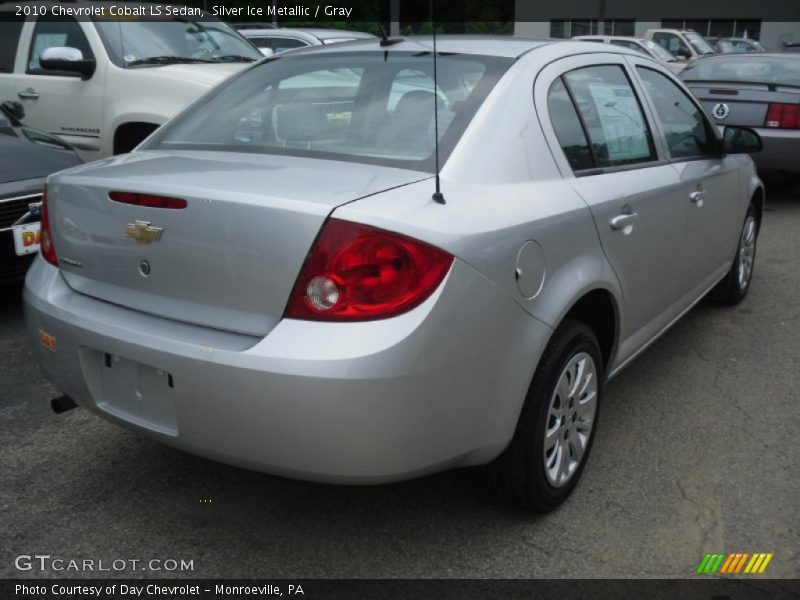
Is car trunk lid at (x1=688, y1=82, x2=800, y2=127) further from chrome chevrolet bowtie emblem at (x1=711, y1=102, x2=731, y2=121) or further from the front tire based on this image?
the front tire

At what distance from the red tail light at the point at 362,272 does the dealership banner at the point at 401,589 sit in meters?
0.84

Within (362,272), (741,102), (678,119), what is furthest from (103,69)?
(741,102)

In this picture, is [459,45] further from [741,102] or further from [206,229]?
Result: [741,102]

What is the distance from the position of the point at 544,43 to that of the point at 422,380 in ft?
5.40

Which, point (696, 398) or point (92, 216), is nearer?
point (92, 216)

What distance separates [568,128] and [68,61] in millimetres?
4700

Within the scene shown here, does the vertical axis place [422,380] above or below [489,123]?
below

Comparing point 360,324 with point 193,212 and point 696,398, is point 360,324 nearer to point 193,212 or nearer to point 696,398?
point 193,212

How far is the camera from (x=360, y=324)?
221cm

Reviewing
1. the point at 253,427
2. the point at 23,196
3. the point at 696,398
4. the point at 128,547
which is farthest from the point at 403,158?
the point at 23,196

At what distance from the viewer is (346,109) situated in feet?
9.75

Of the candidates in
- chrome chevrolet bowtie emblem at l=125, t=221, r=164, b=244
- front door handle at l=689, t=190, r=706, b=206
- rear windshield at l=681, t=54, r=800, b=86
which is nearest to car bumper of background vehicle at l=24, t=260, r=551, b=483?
chrome chevrolet bowtie emblem at l=125, t=221, r=164, b=244

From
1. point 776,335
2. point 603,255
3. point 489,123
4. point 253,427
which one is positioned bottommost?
point 776,335

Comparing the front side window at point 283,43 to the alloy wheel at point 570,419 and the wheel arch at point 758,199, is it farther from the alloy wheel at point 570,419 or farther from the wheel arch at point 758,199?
the alloy wheel at point 570,419
